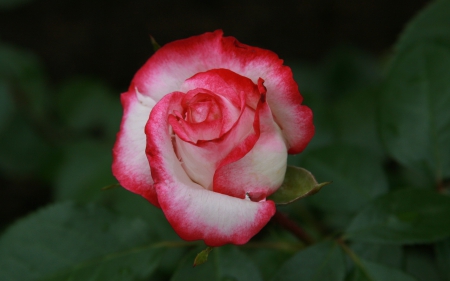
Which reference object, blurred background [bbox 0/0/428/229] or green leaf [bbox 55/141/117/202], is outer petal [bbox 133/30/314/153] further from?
blurred background [bbox 0/0/428/229]

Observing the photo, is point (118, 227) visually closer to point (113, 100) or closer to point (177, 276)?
point (177, 276)

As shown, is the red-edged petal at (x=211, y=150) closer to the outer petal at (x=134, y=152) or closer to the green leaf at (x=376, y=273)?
the outer petal at (x=134, y=152)

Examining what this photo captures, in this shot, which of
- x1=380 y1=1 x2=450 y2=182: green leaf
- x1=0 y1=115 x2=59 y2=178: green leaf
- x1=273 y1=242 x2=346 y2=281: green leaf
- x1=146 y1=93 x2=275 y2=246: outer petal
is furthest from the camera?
x1=0 y1=115 x2=59 y2=178: green leaf

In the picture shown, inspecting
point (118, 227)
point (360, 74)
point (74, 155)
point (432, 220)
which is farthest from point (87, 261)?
point (360, 74)

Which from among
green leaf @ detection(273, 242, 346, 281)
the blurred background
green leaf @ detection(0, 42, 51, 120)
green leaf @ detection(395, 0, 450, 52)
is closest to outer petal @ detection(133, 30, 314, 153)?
green leaf @ detection(273, 242, 346, 281)

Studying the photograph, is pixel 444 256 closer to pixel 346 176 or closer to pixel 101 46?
pixel 346 176

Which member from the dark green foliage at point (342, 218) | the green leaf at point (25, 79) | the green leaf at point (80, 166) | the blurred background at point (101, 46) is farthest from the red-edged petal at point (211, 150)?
the green leaf at point (25, 79)
